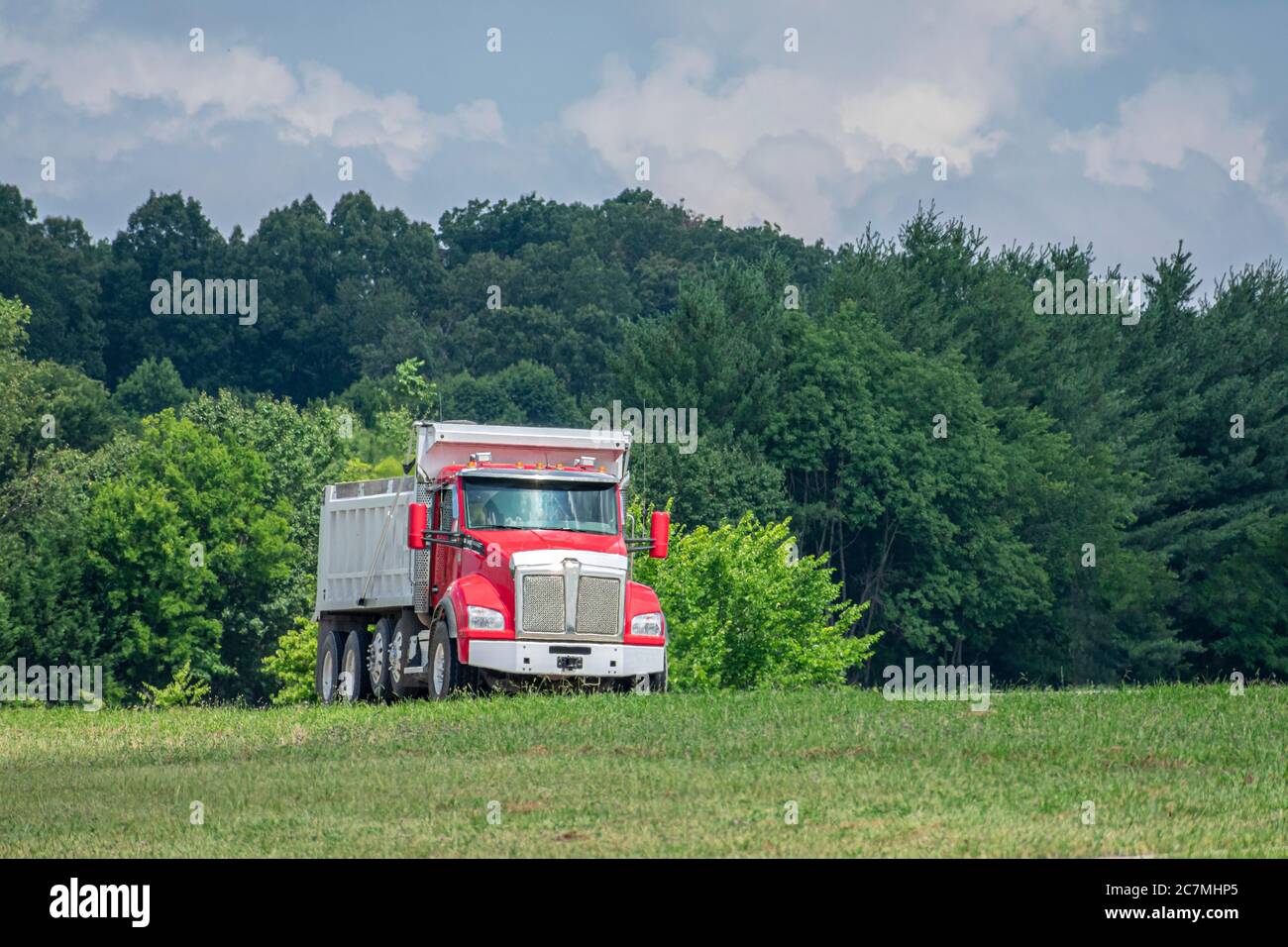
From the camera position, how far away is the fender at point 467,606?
88.5 feet

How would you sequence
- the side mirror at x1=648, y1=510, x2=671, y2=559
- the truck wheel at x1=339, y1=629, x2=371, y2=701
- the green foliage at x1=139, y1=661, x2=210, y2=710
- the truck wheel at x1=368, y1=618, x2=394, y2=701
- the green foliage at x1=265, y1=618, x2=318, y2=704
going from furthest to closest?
the green foliage at x1=139, y1=661, x2=210, y2=710 → the green foliage at x1=265, y1=618, x2=318, y2=704 → the truck wheel at x1=339, y1=629, x2=371, y2=701 → the truck wheel at x1=368, y1=618, x2=394, y2=701 → the side mirror at x1=648, y1=510, x2=671, y2=559

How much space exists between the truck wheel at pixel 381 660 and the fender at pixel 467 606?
3.58 metres

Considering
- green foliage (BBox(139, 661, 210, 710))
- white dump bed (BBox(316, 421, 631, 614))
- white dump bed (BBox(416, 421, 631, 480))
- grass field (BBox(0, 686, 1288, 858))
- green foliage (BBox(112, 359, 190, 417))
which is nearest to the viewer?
grass field (BBox(0, 686, 1288, 858))

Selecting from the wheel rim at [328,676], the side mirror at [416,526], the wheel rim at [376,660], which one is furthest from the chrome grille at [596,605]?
the wheel rim at [328,676]

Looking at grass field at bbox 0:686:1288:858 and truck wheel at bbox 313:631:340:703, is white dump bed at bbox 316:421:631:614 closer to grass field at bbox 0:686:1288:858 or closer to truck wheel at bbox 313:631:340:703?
truck wheel at bbox 313:631:340:703

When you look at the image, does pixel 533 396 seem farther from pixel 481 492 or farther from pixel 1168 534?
pixel 481 492

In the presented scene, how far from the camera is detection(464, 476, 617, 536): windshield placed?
93.0 ft

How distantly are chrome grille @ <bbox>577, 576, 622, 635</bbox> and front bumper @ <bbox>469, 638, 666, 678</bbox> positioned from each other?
0.23 meters

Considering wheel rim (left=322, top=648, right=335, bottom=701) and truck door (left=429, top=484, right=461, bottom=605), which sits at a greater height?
truck door (left=429, top=484, right=461, bottom=605)

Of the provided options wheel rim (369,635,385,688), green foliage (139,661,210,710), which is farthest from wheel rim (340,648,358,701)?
green foliage (139,661,210,710)

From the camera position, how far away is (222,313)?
12775 centimetres

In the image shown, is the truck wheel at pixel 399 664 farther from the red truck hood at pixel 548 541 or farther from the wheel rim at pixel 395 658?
the red truck hood at pixel 548 541

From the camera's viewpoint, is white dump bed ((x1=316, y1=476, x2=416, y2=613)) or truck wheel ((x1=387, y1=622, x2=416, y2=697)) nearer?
truck wheel ((x1=387, y1=622, x2=416, y2=697))

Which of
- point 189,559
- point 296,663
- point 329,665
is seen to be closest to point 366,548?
point 329,665
